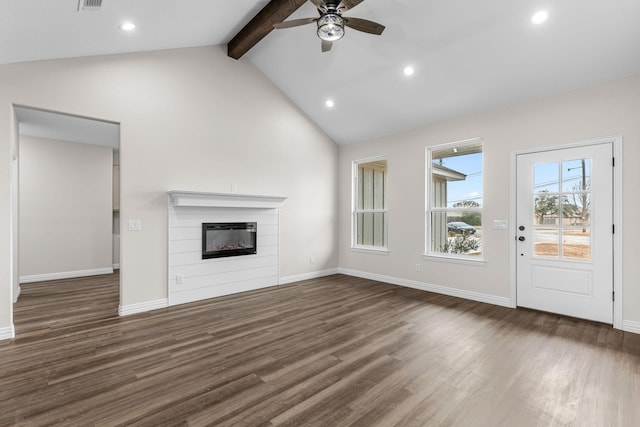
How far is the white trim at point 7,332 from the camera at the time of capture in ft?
9.75

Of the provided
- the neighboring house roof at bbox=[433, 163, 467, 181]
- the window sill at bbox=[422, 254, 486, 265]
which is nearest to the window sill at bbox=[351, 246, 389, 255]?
the window sill at bbox=[422, 254, 486, 265]

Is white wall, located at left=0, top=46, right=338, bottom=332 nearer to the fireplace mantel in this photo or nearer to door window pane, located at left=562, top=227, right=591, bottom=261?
the fireplace mantel

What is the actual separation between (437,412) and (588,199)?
128 inches

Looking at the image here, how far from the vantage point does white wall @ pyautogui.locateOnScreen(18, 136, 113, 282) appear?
5.43 metres

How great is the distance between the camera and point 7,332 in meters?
3.00

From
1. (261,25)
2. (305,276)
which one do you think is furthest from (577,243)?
(261,25)

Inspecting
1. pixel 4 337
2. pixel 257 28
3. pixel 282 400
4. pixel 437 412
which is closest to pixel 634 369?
pixel 437 412

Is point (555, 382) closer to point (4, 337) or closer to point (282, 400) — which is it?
point (282, 400)

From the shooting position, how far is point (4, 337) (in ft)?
9.77

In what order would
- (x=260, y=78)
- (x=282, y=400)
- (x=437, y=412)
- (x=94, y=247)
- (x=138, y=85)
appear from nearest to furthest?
(x=437, y=412) < (x=282, y=400) < (x=138, y=85) < (x=260, y=78) < (x=94, y=247)

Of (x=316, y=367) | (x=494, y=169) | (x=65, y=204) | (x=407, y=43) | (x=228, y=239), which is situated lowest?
(x=316, y=367)

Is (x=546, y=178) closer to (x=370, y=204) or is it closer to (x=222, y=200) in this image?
(x=370, y=204)

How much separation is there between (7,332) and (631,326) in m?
6.44

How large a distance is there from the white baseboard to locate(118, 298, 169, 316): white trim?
1892 mm
